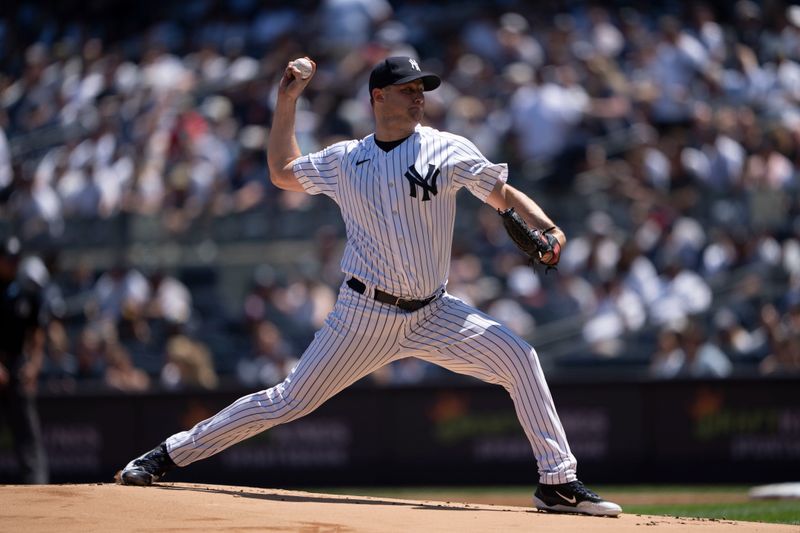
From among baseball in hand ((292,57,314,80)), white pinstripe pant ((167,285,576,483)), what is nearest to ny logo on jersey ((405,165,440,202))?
white pinstripe pant ((167,285,576,483))

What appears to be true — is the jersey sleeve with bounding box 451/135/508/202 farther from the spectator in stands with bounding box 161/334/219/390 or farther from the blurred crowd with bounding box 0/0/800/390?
the spectator in stands with bounding box 161/334/219/390

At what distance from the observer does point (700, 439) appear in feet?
40.3

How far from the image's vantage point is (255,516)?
5652mm

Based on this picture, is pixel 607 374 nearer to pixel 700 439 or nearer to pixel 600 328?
pixel 600 328

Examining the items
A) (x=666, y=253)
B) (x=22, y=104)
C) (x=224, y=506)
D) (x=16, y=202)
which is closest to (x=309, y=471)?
(x=666, y=253)

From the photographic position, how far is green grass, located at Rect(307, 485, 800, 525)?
328 inches

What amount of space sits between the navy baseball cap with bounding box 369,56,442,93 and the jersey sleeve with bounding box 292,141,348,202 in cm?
35

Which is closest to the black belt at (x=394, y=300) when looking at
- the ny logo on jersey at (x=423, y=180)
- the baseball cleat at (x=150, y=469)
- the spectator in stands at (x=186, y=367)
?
the ny logo on jersey at (x=423, y=180)

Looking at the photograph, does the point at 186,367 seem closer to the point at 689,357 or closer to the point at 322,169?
the point at 689,357

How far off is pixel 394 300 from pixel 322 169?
757mm

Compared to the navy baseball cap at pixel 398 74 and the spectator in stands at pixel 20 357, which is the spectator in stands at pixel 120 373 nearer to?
the spectator in stands at pixel 20 357

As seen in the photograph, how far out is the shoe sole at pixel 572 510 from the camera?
6.08m

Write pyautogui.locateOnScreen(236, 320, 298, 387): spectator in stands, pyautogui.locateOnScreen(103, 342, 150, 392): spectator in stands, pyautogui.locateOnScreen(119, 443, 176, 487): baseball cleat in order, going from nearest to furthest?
pyautogui.locateOnScreen(119, 443, 176, 487): baseball cleat
pyautogui.locateOnScreen(236, 320, 298, 387): spectator in stands
pyautogui.locateOnScreen(103, 342, 150, 392): spectator in stands

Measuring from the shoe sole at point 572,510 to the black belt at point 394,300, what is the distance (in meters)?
1.06
